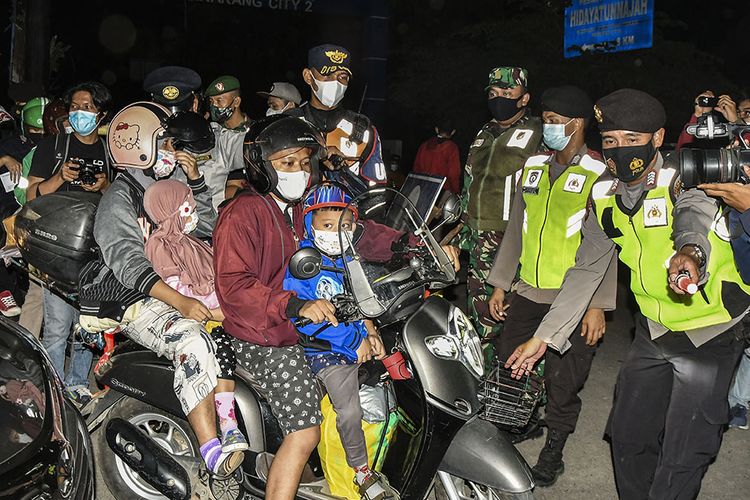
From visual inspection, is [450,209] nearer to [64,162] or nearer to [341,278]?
[341,278]

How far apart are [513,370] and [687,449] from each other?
91cm

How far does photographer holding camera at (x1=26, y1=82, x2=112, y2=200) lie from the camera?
570 cm

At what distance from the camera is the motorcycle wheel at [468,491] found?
11.9ft

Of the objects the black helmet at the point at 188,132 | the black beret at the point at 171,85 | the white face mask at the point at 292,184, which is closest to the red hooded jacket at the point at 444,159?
the black beret at the point at 171,85

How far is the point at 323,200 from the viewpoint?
370 cm

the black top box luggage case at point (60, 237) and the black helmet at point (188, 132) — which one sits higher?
the black helmet at point (188, 132)

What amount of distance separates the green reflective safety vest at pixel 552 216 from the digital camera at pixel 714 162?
4.68 feet

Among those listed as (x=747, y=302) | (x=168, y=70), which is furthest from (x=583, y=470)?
(x=168, y=70)

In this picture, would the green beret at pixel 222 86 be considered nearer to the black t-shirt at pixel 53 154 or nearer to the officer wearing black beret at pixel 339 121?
the black t-shirt at pixel 53 154

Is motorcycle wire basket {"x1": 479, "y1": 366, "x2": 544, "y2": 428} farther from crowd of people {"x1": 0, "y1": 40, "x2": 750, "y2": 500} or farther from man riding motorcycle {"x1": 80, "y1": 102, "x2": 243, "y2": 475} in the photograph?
man riding motorcycle {"x1": 80, "y1": 102, "x2": 243, "y2": 475}

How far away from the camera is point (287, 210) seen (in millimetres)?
3990

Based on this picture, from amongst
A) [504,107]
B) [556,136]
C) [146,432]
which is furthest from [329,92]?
[146,432]

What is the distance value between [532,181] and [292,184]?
1938mm

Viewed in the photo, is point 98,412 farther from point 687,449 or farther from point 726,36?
point 726,36
